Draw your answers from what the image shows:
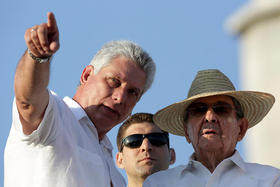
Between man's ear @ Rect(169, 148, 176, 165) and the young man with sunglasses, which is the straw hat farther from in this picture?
man's ear @ Rect(169, 148, 176, 165)

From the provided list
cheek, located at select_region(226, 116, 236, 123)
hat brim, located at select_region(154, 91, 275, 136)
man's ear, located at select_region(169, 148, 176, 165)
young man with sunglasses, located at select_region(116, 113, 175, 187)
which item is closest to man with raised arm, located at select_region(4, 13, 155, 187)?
hat brim, located at select_region(154, 91, 275, 136)

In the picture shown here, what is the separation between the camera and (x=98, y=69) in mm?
6109

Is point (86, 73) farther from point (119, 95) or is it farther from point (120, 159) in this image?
point (120, 159)

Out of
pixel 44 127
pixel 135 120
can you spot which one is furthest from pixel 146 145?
pixel 44 127

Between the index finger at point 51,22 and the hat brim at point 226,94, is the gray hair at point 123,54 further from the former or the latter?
the index finger at point 51,22

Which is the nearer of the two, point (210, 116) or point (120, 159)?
point (210, 116)

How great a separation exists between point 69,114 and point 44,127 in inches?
19.7

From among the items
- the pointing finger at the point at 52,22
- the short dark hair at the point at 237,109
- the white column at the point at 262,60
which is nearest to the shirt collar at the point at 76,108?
the short dark hair at the point at 237,109

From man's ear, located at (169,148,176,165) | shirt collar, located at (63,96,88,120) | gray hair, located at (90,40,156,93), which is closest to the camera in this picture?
shirt collar, located at (63,96,88,120)

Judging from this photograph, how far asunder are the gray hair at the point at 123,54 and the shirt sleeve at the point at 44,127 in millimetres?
1143

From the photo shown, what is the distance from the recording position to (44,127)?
4938mm

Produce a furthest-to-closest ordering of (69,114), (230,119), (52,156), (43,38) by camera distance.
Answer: (230,119) → (69,114) → (52,156) → (43,38)

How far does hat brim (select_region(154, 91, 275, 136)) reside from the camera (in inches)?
234

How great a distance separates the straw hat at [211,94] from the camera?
5938 mm
